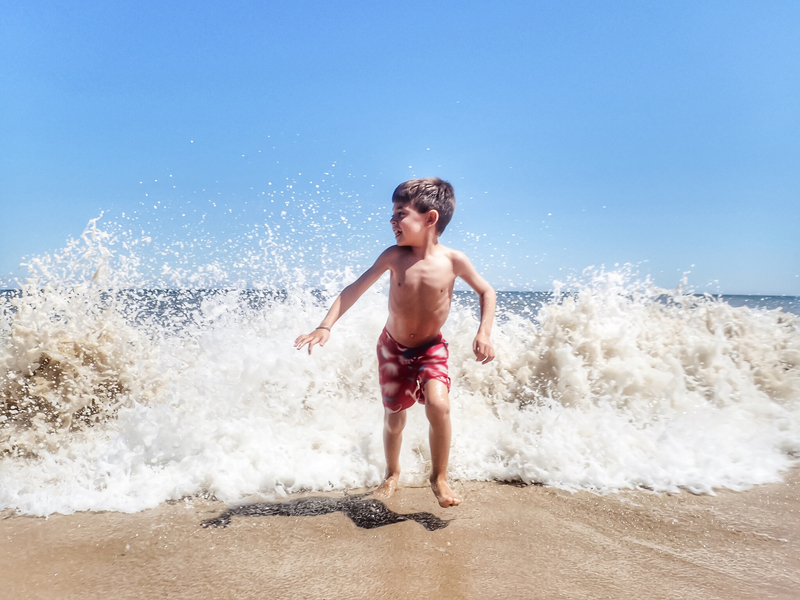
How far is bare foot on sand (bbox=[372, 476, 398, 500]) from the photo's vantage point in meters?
2.20

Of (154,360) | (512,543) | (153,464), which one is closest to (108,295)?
(154,360)

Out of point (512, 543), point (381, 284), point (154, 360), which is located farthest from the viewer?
point (381, 284)

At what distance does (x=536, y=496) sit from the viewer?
2.23 metres

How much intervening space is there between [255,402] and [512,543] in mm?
1830

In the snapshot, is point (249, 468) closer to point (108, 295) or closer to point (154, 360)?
point (154, 360)

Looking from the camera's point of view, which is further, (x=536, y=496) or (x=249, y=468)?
(x=249, y=468)

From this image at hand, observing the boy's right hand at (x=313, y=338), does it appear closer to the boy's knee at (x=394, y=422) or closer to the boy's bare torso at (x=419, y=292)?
the boy's bare torso at (x=419, y=292)

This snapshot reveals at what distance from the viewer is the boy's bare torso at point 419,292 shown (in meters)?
2.19

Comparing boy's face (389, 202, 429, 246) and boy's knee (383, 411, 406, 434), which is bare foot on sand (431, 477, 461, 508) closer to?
boy's knee (383, 411, 406, 434)

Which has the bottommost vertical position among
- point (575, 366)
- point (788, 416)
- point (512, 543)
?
point (512, 543)

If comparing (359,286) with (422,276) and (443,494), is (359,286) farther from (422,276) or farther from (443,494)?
(443,494)

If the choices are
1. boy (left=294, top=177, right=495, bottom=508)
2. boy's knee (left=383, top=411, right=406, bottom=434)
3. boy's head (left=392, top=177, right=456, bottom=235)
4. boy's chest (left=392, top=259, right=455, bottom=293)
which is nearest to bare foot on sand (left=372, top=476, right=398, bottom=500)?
boy (left=294, top=177, right=495, bottom=508)

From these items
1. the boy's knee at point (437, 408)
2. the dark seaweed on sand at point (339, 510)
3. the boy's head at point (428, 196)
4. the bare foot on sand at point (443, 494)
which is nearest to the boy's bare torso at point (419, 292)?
the boy's head at point (428, 196)

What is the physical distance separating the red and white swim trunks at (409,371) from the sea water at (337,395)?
47cm
